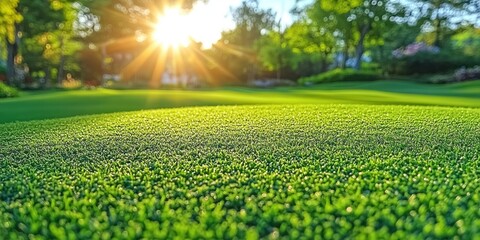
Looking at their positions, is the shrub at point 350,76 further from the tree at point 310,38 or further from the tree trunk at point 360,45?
the tree at point 310,38

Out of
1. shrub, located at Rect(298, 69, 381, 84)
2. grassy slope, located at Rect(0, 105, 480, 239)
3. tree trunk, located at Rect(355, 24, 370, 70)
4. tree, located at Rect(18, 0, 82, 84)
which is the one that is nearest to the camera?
grassy slope, located at Rect(0, 105, 480, 239)

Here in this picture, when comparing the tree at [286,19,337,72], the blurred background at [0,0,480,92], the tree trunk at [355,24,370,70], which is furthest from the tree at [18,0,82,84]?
the tree trunk at [355,24,370,70]

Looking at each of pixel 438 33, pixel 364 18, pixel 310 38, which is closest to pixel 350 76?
pixel 364 18

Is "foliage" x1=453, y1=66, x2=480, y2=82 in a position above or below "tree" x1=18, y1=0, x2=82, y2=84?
below

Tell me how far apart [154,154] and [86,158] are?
562mm

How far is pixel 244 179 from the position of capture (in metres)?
2.96

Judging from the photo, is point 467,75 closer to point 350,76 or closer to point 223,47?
point 350,76

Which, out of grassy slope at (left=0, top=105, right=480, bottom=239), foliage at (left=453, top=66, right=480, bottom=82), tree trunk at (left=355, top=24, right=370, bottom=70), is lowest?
grassy slope at (left=0, top=105, right=480, bottom=239)

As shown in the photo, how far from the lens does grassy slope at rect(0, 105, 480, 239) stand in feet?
7.18

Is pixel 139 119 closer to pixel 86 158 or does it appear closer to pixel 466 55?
pixel 86 158

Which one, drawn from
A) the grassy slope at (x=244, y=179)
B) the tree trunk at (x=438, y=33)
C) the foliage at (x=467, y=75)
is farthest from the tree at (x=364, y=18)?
the grassy slope at (x=244, y=179)

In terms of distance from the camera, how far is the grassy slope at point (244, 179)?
219 cm

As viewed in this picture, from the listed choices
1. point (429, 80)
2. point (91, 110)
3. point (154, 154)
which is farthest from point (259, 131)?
point (429, 80)

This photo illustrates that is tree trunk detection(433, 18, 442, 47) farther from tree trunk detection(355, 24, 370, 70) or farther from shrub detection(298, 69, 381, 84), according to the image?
shrub detection(298, 69, 381, 84)
